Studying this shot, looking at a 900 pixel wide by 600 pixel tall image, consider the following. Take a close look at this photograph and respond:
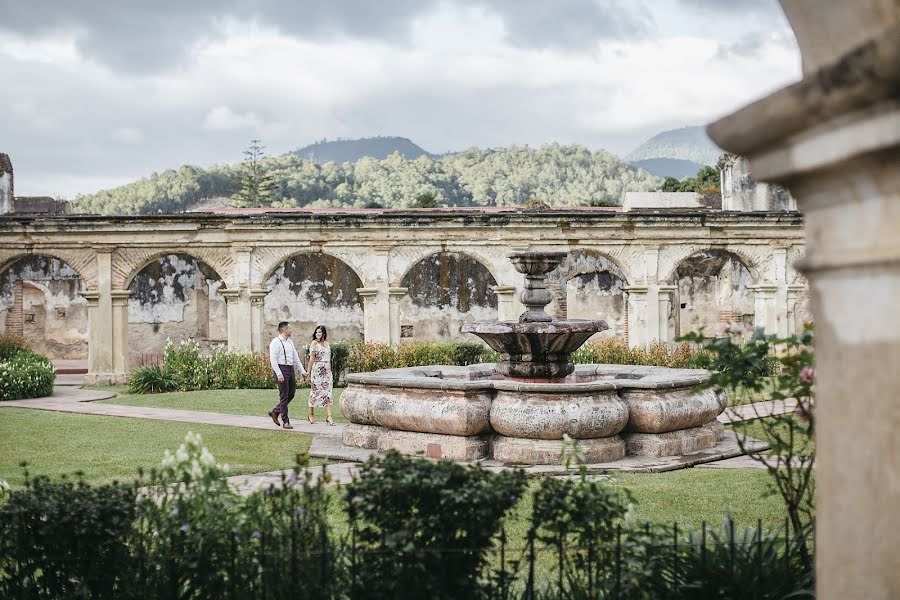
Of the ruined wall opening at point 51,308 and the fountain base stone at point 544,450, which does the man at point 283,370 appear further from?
the ruined wall opening at point 51,308

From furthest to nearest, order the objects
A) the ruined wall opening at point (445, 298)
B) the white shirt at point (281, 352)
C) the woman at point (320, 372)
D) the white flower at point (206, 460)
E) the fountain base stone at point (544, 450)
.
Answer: the ruined wall opening at point (445, 298) → the woman at point (320, 372) → the white shirt at point (281, 352) → the fountain base stone at point (544, 450) → the white flower at point (206, 460)

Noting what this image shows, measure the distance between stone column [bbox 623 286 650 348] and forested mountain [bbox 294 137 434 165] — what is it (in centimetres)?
15891

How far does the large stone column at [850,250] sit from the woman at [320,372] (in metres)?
9.84

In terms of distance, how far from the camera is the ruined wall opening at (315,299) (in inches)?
1031

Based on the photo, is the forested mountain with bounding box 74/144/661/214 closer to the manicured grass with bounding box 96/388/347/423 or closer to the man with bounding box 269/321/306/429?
the manicured grass with bounding box 96/388/347/423

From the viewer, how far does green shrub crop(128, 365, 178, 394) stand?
16344 mm

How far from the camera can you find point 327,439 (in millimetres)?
9906

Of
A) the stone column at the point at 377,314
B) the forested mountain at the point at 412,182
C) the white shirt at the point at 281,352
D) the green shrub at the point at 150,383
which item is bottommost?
A: the green shrub at the point at 150,383

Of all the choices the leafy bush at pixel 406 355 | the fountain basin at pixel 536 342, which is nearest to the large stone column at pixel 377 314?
the leafy bush at pixel 406 355

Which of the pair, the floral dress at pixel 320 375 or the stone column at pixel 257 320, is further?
the stone column at pixel 257 320

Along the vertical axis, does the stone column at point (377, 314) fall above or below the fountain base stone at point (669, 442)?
above

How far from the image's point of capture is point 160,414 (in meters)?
12.6

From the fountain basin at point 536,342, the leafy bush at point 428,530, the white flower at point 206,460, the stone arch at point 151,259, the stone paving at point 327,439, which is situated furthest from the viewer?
the stone arch at point 151,259

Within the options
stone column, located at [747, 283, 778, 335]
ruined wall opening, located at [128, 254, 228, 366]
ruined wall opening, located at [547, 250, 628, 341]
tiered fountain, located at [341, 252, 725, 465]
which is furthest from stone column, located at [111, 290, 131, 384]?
stone column, located at [747, 283, 778, 335]
